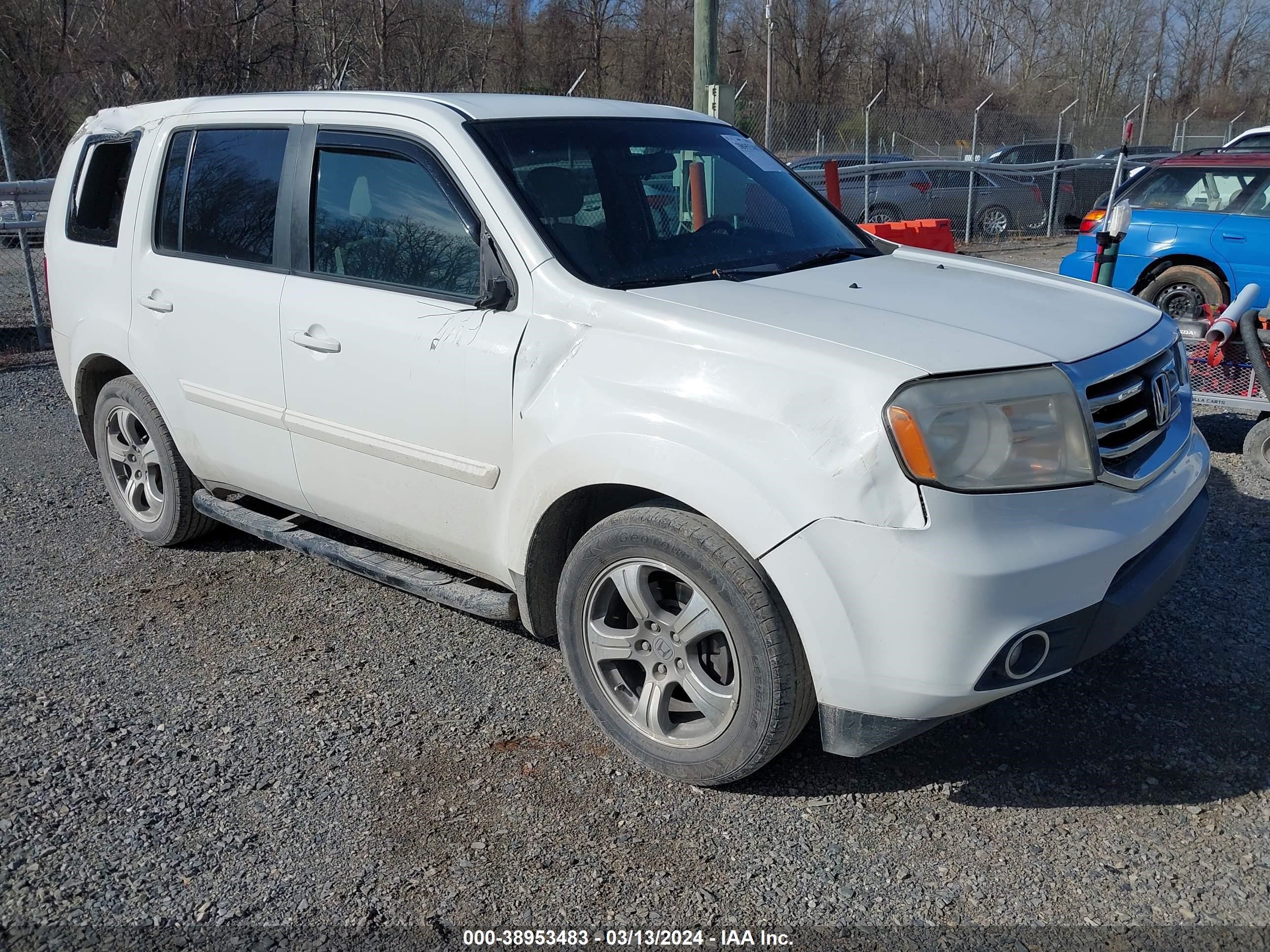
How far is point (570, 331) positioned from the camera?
3.17 m

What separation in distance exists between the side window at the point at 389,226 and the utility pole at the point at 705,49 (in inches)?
233

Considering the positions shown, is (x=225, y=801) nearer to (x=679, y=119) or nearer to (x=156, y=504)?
(x=156, y=504)

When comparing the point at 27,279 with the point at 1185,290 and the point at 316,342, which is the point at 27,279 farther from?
the point at 1185,290

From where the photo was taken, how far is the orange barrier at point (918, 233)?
962 cm

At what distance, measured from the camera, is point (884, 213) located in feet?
57.5

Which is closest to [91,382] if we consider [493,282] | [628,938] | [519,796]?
[493,282]

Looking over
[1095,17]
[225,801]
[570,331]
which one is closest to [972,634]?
[570,331]

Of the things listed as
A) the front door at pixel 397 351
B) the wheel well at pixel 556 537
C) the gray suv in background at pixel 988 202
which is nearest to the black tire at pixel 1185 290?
the wheel well at pixel 556 537

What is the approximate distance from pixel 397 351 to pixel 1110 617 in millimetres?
2293

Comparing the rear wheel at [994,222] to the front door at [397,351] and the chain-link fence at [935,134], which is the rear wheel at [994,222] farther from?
the front door at [397,351]

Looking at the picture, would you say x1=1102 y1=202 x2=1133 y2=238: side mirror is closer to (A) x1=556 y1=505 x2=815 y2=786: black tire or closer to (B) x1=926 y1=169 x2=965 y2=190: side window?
(A) x1=556 y1=505 x2=815 y2=786: black tire

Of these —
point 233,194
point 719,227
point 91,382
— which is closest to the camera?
point 719,227

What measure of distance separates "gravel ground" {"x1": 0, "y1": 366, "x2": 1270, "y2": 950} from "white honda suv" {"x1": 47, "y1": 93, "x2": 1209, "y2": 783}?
31 centimetres

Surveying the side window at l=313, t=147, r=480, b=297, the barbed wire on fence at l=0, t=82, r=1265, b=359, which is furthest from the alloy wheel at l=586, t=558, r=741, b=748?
the barbed wire on fence at l=0, t=82, r=1265, b=359
